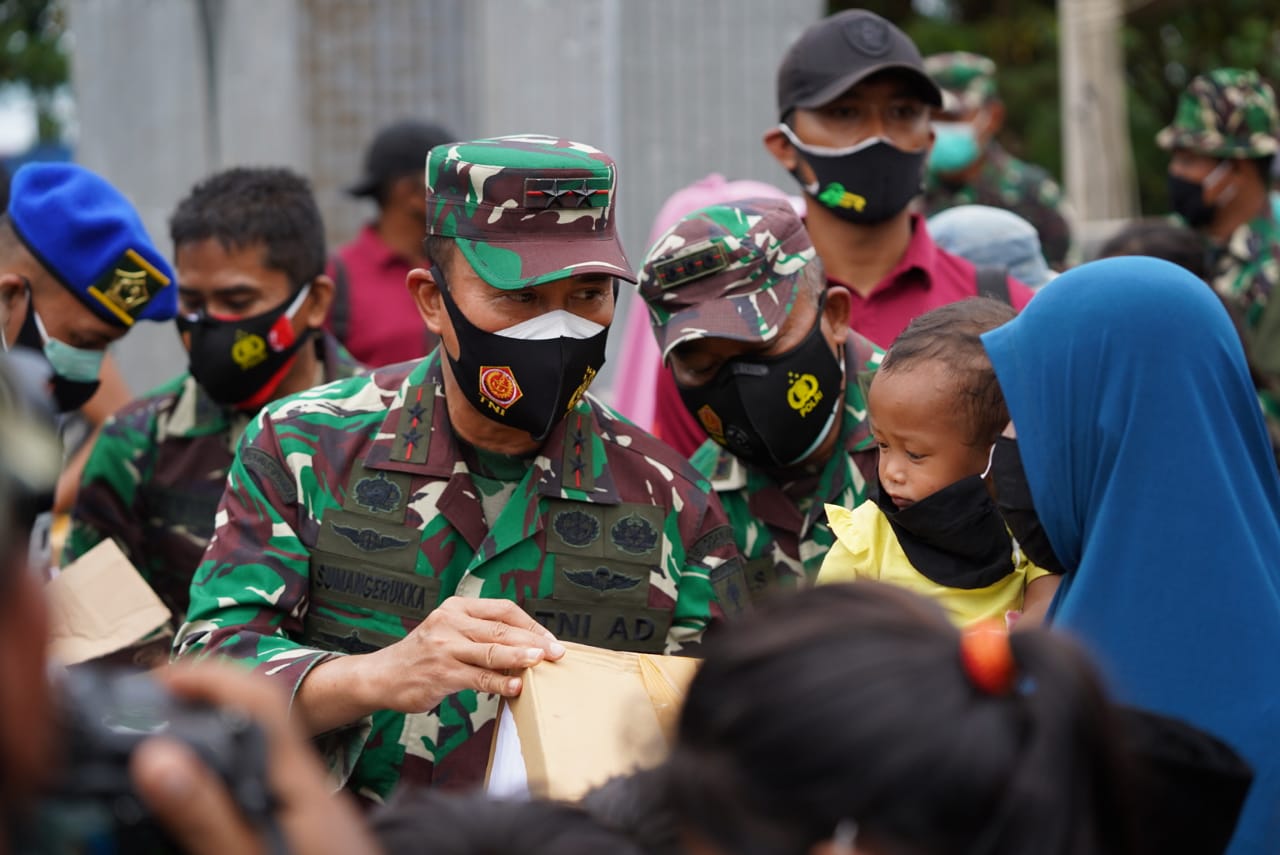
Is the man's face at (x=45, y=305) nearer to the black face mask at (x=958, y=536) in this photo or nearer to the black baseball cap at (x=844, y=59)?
the black baseball cap at (x=844, y=59)

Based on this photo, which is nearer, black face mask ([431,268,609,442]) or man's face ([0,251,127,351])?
black face mask ([431,268,609,442])

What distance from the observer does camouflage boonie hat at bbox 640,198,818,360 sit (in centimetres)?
358

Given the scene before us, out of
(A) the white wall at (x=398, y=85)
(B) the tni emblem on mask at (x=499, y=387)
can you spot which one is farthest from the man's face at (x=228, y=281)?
(A) the white wall at (x=398, y=85)

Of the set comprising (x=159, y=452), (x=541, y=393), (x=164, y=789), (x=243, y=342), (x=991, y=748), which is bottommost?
(x=159, y=452)

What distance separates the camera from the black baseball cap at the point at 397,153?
6.71 metres

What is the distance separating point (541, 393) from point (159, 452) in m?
1.78

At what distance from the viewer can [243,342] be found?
14.4ft

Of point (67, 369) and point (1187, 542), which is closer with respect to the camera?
point (1187, 542)

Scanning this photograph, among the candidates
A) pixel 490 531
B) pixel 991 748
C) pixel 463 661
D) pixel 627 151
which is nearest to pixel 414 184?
pixel 627 151

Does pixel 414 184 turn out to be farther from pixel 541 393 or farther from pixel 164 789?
pixel 164 789

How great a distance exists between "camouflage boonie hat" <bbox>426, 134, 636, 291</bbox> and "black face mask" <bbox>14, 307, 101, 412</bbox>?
60.1 inches

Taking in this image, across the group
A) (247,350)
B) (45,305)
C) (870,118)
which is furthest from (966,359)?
(45,305)

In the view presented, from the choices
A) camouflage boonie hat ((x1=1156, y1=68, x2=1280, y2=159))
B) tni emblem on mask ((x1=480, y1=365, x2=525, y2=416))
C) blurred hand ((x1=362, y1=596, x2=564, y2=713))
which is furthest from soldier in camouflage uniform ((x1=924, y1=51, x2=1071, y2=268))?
blurred hand ((x1=362, y1=596, x2=564, y2=713))

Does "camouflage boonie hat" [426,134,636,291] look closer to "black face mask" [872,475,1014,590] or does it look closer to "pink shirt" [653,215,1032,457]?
"black face mask" [872,475,1014,590]
